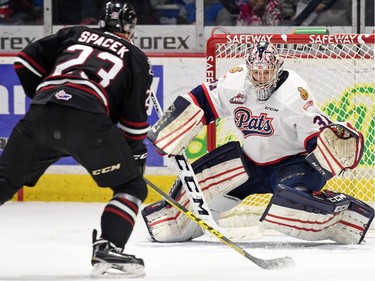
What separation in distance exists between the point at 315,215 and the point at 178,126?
734 millimetres

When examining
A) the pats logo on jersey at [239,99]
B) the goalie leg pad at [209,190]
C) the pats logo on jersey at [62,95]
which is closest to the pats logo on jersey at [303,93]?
the pats logo on jersey at [239,99]

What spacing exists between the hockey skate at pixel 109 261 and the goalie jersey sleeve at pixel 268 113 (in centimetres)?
133


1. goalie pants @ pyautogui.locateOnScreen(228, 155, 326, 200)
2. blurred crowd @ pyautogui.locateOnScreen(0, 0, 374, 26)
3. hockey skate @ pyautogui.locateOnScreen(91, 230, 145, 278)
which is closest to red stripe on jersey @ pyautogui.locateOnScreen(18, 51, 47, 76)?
hockey skate @ pyautogui.locateOnScreen(91, 230, 145, 278)

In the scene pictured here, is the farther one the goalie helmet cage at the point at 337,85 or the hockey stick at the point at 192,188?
the goalie helmet cage at the point at 337,85

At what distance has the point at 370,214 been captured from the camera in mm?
5715

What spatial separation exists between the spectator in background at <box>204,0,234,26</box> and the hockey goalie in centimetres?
212

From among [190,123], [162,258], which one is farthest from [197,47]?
[162,258]

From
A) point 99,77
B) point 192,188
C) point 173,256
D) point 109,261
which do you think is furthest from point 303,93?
point 109,261

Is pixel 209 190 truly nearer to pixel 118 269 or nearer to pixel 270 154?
pixel 270 154

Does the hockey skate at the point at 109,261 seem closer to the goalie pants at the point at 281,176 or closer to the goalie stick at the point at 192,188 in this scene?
the goalie stick at the point at 192,188

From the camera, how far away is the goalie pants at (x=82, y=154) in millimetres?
4352

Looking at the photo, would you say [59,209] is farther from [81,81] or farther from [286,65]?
[81,81]

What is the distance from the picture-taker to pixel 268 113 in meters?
5.60

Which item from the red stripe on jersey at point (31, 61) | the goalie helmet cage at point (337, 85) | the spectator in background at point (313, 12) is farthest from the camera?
the spectator in background at point (313, 12)
